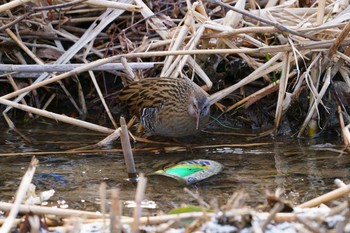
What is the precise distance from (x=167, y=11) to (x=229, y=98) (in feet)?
2.96

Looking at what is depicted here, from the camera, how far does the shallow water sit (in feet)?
15.0

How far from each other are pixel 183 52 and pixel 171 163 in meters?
0.73

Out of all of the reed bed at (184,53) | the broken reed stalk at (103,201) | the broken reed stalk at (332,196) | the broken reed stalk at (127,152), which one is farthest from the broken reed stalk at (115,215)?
the reed bed at (184,53)

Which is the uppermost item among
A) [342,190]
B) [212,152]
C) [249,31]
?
[249,31]

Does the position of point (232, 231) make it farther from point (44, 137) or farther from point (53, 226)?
point (44, 137)

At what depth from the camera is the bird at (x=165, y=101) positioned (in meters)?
5.83

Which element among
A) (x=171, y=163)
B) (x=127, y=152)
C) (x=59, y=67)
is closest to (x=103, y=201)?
(x=127, y=152)

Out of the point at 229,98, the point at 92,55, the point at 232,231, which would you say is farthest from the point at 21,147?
the point at 232,231

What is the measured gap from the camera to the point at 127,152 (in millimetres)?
4609

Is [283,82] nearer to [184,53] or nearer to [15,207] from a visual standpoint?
[184,53]

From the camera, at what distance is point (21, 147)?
18.8 feet

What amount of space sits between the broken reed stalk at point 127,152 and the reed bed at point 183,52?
0.68 m

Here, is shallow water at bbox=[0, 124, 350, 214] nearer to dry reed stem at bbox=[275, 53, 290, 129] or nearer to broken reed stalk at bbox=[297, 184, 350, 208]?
dry reed stem at bbox=[275, 53, 290, 129]

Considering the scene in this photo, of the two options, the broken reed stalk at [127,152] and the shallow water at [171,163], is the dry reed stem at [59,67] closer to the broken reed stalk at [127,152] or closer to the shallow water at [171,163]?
the shallow water at [171,163]
